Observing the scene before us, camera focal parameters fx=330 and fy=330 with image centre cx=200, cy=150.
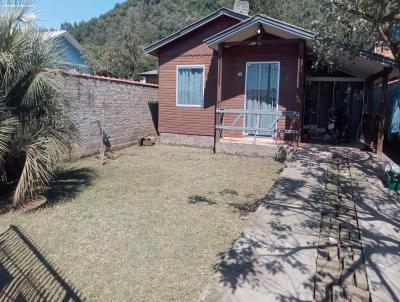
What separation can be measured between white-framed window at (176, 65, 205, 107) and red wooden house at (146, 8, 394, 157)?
0.04 metres

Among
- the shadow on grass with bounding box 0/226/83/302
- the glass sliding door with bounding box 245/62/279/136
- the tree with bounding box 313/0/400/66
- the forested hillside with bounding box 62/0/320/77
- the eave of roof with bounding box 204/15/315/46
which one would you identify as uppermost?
the forested hillside with bounding box 62/0/320/77

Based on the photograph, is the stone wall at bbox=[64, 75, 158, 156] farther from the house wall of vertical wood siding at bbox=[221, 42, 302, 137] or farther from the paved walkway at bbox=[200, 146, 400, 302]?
the paved walkway at bbox=[200, 146, 400, 302]

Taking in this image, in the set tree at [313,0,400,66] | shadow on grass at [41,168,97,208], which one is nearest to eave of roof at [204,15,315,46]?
tree at [313,0,400,66]

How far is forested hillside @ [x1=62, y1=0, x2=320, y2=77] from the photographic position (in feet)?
109

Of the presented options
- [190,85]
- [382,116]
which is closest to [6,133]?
[190,85]

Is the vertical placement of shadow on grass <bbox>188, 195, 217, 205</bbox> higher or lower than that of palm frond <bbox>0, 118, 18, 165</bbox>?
lower

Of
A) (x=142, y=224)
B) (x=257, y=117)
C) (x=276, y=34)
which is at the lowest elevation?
(x=142, y=224)

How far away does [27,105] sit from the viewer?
570 centimetres

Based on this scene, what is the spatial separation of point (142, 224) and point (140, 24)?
51.8 meters

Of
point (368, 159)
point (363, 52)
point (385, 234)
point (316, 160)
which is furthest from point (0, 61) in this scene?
point (368, 159)

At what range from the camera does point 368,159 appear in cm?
890

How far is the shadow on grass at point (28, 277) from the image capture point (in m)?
3.23

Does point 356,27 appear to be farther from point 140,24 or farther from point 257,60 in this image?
point 140,24

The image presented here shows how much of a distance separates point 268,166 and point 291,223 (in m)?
4.42
